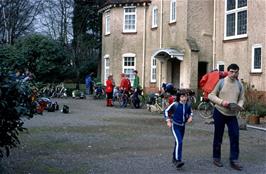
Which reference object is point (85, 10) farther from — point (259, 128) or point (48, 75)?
Answer: point (259, 128)

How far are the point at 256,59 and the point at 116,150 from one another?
15.4 metres

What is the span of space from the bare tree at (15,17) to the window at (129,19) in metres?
14.9

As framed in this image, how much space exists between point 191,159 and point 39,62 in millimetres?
24702

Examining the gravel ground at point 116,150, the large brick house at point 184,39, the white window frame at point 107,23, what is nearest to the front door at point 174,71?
the large brick house at point 184,39

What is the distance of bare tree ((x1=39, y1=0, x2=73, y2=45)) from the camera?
51.1 m

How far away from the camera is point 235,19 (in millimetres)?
26266

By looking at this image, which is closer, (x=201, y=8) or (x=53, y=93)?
(x=201, y=8)

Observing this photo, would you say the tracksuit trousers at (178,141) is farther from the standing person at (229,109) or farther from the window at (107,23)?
the window at (107,23)

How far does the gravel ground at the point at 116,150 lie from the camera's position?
876cm

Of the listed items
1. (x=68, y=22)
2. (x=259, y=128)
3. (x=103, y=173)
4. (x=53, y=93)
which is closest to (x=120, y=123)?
(x=259, y=128)

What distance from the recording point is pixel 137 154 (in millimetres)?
10328

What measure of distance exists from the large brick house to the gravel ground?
944 cm

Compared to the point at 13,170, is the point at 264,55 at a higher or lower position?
higher

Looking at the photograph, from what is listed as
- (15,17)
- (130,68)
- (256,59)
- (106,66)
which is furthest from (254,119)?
(15,17)
